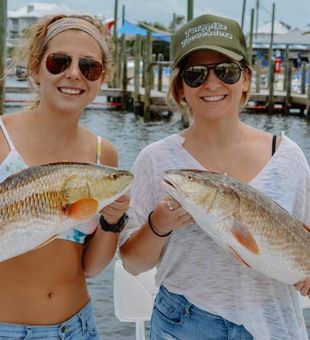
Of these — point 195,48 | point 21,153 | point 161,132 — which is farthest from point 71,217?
point 161,132

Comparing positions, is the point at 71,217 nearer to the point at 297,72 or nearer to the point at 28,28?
the point at 28,28

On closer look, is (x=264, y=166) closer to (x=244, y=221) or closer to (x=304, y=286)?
(x=244, y=221)

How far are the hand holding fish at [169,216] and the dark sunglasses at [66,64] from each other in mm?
704

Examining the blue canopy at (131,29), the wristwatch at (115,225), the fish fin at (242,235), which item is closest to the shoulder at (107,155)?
the wristwatch at (115,225)

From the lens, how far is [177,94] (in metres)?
3.53

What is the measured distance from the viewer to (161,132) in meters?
28.2

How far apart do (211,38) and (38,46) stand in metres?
0.84

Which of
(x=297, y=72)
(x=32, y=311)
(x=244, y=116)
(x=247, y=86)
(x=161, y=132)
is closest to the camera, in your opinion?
(x=32, y=311)

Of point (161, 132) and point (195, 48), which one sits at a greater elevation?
point (195, 48)

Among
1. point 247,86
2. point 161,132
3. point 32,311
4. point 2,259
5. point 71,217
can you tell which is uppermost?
point 247,86

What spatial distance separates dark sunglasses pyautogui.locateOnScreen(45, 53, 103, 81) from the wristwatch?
0.67 meters

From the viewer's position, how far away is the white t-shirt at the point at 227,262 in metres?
3.13

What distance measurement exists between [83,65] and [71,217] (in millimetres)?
777

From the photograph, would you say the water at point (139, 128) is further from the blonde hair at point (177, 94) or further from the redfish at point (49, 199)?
the redfish at point (49, 199)
